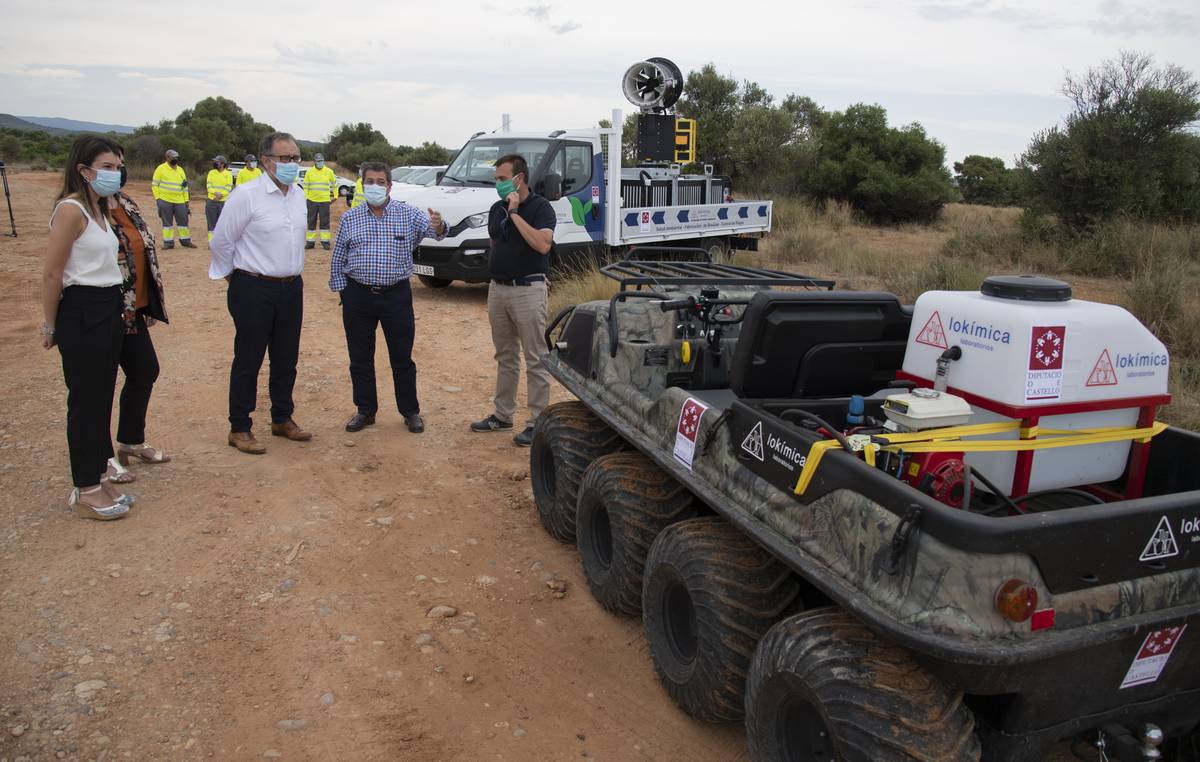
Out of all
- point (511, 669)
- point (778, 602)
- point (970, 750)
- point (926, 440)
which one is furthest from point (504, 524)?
point (970, 750)

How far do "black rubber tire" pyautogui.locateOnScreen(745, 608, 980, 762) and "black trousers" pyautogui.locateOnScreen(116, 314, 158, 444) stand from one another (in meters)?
4.05

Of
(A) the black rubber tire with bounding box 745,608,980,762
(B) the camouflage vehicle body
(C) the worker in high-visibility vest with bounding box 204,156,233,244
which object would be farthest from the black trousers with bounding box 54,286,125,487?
(C) the worker in high-visibility vest with bounding box 204,156,233,244

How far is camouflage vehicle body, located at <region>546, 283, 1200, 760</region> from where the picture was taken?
2152 millimetres

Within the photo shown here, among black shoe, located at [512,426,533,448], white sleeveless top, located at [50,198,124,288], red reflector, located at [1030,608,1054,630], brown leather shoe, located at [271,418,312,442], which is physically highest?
white sleeveless top, located at [50,198,124,288]

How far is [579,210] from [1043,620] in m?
9.89

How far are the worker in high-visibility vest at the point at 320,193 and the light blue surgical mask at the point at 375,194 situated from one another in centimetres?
960

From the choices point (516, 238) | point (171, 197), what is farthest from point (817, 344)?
point (171, 197)

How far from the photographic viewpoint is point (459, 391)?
300 inches

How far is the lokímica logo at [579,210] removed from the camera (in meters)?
11.5

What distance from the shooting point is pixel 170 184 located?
581 inches

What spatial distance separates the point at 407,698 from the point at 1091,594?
7.95 ft

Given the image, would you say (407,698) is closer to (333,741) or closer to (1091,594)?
(333,741)

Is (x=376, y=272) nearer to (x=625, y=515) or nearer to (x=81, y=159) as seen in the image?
(x=81, y=159)

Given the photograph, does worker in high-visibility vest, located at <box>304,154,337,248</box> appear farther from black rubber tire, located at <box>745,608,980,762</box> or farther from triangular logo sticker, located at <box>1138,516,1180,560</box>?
triangular logo sticker, located at <box>1138,516,1180,560</box>
